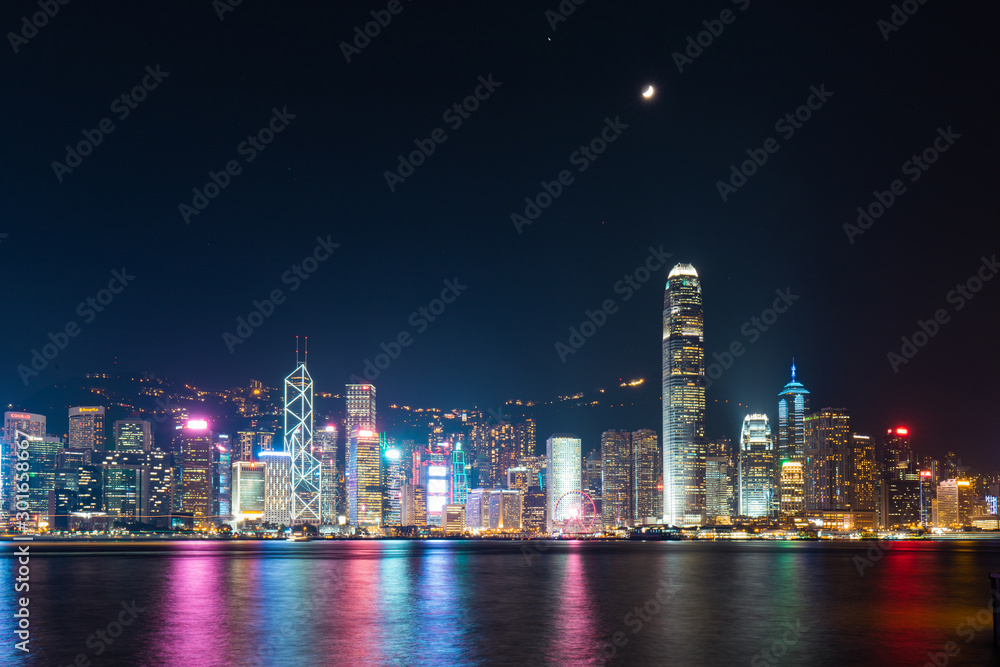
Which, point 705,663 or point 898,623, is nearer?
point 705,663

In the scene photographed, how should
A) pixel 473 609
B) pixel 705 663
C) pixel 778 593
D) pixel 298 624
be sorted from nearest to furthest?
pixel 705 663, pixel 298 624, pixel 473 609, pixel 778 593

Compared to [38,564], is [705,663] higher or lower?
higher

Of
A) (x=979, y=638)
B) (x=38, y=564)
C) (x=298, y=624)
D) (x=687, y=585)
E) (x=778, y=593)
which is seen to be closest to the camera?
(x=979, y=638)

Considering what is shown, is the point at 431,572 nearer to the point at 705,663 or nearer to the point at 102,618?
the point at 102,618

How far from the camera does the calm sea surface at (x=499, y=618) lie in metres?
44.3

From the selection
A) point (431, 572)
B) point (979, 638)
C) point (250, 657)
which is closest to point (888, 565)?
point (431, 572)

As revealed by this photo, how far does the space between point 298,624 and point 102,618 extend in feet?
41.5

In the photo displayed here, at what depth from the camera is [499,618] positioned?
58750mm

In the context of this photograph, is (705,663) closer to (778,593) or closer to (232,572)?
(778,593)

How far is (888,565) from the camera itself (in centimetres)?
12762

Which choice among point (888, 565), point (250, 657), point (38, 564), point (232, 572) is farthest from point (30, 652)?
point (888, 565)

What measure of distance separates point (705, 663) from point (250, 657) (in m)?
20.6

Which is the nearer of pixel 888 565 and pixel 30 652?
pixel 30 652

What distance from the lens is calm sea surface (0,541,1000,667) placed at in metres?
44.3
